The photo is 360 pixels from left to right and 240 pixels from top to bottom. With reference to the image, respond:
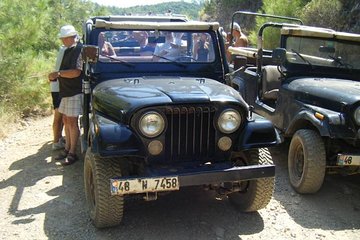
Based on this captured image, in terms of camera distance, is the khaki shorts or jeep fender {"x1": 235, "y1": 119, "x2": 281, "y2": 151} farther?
the khaki shorts

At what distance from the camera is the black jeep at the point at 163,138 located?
358cm

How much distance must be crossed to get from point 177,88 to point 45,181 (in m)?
2.06

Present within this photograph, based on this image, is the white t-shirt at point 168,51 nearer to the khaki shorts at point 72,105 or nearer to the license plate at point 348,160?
the khaki shorts at point 72,105

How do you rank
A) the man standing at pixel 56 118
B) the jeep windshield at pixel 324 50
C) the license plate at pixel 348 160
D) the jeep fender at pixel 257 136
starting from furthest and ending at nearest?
1. the man standing at pixel 56 118
2. the jeep windshield at pixel 324 50
3. the license plate at pixel 348 160
4. the jeep fender at pixel 257 136

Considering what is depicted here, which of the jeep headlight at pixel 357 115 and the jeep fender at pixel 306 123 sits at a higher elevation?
the jeep headlight at pixel 357 115

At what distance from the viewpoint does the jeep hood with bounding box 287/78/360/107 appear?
471 cm

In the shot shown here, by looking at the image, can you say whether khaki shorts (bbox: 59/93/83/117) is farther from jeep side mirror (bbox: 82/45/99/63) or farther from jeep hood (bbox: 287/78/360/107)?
jeep hood (bbox: 287/78/360/107)

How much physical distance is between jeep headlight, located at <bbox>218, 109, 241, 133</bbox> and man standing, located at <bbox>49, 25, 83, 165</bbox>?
7.51 ft

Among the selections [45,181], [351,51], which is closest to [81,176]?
[45,181]

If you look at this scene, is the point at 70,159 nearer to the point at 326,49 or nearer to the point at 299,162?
the point at 299,162

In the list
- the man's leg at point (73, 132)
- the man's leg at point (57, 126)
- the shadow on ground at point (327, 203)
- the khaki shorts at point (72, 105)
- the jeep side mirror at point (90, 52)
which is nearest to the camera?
the jeep side mirror at point (90, 52)

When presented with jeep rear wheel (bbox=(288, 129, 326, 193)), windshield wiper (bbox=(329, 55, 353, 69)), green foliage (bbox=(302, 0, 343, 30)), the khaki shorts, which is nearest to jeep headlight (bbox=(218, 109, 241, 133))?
jeep rear wheel (bbox=(288, 129, 326, 193))

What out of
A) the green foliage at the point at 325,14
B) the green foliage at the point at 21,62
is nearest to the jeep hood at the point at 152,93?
the green foliage at the point at 21,62

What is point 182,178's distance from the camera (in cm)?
357
